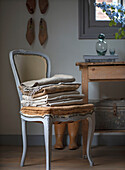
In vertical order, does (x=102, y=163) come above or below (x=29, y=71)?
below

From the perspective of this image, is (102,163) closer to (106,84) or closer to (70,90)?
(70,90)

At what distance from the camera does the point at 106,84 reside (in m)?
2.85

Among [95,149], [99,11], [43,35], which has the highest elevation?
[99,11]

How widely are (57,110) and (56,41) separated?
44.3 inches

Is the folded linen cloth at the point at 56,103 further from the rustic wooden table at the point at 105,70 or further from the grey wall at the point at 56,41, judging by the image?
the grey wall at the point at 56,41

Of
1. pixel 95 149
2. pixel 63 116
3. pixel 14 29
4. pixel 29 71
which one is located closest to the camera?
pixel 63 116

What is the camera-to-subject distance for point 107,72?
227 centimetres

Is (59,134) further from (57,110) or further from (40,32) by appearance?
(40,32)

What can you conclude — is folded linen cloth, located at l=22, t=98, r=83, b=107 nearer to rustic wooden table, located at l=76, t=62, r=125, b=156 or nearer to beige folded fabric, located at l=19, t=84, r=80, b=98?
beige folded fabric, located at l=19, t=84, r=80, b=98

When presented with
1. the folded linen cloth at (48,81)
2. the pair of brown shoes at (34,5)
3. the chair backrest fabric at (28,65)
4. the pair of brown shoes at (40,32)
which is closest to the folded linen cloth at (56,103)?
the folded linen cloth at (48,81)

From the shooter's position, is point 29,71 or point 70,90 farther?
point 29,71

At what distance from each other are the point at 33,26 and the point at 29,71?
644mm

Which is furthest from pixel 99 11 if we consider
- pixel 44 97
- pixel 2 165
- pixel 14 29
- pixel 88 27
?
pixel 2 165

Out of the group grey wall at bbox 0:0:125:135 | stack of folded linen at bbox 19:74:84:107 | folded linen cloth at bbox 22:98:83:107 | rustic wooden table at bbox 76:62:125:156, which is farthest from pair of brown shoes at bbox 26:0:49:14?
folded linen cloth at bbox 22:98:83:107
